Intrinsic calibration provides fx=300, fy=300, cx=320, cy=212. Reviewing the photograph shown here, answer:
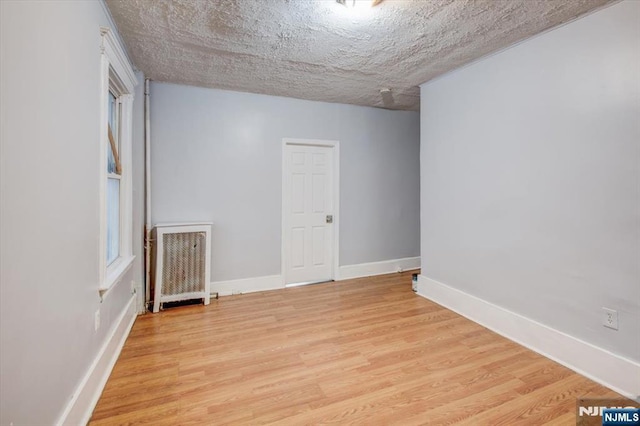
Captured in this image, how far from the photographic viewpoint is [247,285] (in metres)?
3.82

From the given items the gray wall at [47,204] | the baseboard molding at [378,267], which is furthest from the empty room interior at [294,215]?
the baseboard molding at [378,267]

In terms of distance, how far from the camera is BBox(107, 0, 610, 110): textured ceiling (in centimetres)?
202

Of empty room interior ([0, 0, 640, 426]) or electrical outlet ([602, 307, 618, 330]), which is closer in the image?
empty room interior ([0, 0, 640, 426])

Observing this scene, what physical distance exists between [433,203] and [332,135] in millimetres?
1686

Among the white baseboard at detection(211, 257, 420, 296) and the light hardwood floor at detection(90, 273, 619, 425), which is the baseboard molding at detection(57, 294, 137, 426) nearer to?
the light hardwood floor at detection(90, 273, 619, 425)

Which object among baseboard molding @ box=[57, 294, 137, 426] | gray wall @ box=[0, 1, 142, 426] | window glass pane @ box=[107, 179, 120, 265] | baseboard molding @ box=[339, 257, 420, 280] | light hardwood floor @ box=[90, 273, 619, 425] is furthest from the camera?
baseboard molding @ box=[339, 257, 420, 280]

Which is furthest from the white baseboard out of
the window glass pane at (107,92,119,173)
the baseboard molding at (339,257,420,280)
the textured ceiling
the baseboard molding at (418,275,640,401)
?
the textured ceiling

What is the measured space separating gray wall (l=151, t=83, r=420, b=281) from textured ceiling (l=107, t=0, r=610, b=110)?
371mm

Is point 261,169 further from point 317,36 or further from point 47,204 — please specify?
point 47,204

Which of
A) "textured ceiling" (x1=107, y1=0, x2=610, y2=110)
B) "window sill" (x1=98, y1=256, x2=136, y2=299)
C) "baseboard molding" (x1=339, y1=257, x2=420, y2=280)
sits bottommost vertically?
"baseboard molding" (x1=339, y1=257, x2=420, y2=280)

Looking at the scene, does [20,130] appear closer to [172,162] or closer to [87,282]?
[87,282]

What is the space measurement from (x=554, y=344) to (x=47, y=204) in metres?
3.28

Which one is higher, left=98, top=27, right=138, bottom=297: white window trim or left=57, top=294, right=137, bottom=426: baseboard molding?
left=98, top=27, right=138, bottom=297: white window trim

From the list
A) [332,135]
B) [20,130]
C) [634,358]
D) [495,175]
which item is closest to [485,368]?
[634,358]
